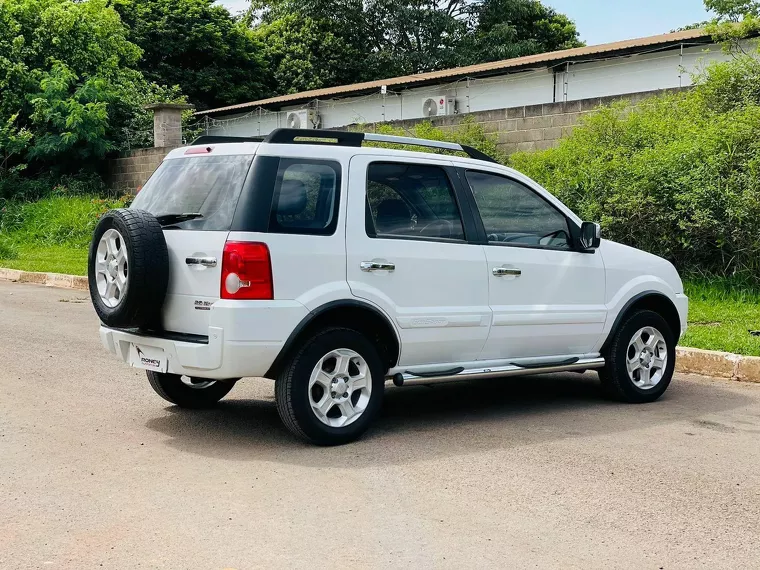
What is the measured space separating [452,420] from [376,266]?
4.61 feet

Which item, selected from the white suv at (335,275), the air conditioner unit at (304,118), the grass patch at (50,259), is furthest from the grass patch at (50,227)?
the white suv at (335,275)

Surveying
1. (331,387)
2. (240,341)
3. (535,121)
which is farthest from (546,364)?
(535,121)

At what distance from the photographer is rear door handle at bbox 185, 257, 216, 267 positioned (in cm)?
565

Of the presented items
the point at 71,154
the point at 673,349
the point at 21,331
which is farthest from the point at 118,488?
the point at 71,154

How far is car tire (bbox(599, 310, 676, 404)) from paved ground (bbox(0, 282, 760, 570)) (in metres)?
0.20

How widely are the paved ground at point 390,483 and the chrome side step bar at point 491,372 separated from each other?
34 cm

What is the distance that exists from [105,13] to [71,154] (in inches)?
183

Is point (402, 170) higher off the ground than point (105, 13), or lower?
lower

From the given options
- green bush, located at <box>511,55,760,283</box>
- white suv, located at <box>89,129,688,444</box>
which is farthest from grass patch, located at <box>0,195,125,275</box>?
white suv, located at <box>89,129,688,444</box>

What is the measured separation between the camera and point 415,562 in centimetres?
402

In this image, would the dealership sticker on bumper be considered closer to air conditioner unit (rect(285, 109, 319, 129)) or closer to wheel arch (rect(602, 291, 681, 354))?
wheel arch (rect(602, 291, 681, 354))

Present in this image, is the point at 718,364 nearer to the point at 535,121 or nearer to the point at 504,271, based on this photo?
the point at 504,271

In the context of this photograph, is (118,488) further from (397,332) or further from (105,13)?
(105,13)

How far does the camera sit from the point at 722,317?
34.3 feet
